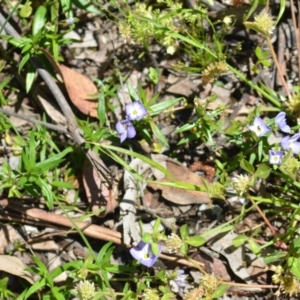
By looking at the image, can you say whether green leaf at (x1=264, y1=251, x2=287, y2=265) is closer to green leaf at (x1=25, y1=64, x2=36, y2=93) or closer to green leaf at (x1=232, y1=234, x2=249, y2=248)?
green leaf at (x1=232, y1=234, x2=249, y2=248)

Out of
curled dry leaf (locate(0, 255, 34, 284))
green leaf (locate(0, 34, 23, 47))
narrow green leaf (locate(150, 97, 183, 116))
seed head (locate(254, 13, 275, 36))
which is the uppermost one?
green leaf (locate(0, 34, 23, 47))

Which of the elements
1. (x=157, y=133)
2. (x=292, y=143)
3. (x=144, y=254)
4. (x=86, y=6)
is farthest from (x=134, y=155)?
(x=86, y=6)

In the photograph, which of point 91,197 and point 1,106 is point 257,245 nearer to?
point 91,197

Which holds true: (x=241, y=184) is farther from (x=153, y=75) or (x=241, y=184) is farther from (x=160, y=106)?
(x=153, y=75)

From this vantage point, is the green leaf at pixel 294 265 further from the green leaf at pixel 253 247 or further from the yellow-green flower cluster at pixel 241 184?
the yellow-green flower cluster at pixel 241 184

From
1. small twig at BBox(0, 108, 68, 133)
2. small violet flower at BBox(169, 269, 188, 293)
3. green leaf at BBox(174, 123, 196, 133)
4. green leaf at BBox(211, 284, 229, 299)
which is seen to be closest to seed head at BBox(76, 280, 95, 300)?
small violet flower at BBox(169, 269, 188, 293)

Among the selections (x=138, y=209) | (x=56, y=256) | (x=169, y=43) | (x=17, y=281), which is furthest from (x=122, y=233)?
(x=169, y=43)
